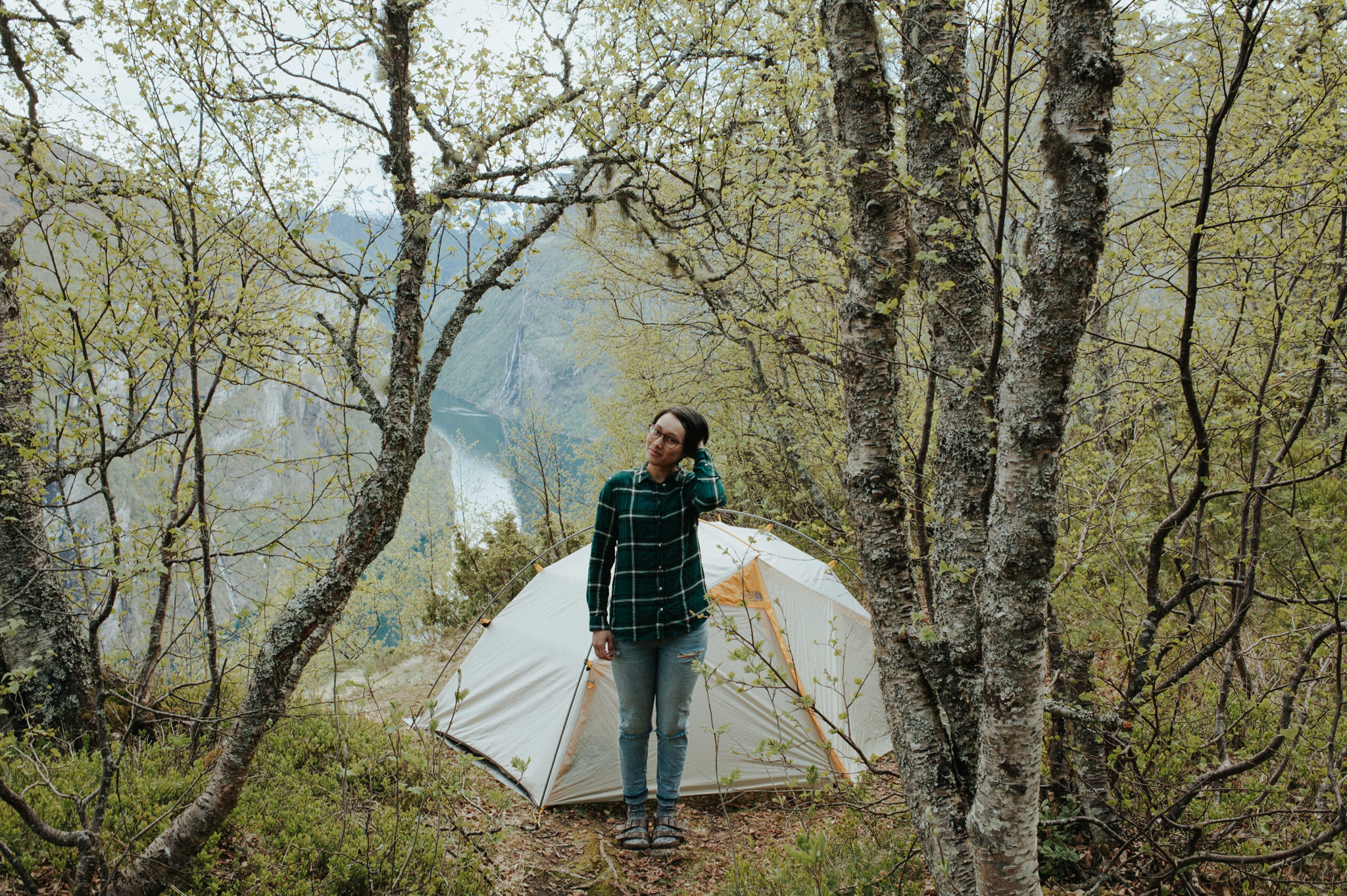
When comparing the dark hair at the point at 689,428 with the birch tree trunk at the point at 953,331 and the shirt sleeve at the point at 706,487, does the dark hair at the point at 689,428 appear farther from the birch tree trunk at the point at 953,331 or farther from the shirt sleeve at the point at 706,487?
the birch tree trunk at the point at 953,331

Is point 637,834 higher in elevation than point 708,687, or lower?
lower

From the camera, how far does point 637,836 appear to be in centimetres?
377

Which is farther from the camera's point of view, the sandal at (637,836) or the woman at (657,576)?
the sandal at (637,836)

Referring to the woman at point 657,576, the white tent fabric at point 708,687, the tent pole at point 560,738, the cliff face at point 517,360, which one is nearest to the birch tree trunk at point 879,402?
the woman at point 657,576

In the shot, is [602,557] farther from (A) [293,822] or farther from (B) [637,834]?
(A) [293,822]

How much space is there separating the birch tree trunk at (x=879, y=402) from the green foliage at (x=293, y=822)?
1.73m

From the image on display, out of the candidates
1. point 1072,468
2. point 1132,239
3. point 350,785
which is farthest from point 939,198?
point 350,785

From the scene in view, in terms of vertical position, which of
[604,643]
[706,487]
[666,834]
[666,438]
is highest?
[666,438]

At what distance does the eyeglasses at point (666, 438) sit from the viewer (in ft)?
11.3

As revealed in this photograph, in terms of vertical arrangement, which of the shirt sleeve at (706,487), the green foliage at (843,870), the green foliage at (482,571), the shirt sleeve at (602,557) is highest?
the green foliage at (482,571)

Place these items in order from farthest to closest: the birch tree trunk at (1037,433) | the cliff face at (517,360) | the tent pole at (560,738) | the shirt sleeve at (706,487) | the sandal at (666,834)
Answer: the cliff face at (517,360) → the tent pole at (560,738) → the sandal at (666,834) → the shirt sleeve at (706,487) → the birch tree trunk at (1037,433)

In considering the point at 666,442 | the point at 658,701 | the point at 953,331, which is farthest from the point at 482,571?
the point at 953,331

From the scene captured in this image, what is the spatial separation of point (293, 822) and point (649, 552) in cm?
227

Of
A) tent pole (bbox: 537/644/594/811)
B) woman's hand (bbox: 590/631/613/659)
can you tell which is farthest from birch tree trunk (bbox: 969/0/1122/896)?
tent pole (bbox: 537/644/594/811)
